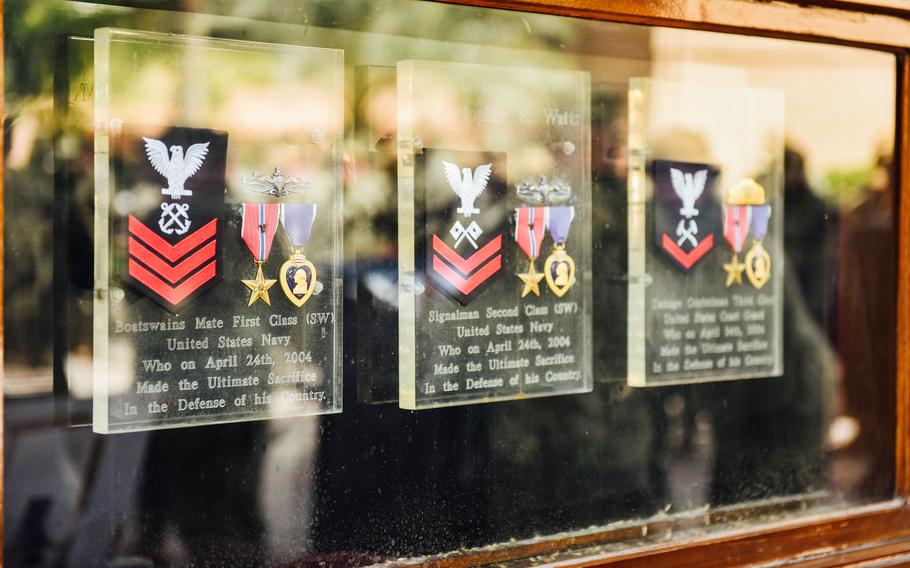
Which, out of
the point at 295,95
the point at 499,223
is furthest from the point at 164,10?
the point at 499,223

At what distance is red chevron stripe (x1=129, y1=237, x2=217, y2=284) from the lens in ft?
8.46

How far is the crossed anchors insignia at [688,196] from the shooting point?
3.43 metres

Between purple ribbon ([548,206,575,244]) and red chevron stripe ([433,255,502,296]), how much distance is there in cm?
21

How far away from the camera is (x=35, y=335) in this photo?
2.49 m

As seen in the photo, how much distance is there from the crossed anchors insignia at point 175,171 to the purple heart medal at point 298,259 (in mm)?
264

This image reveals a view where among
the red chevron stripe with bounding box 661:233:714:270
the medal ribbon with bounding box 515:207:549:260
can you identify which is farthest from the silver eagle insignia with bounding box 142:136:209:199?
the red chevron stripe with bounding box 661:233:714:270

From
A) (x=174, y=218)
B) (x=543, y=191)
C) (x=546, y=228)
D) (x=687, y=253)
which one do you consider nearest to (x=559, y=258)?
(x=546, y=228)

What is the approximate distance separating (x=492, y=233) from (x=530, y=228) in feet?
0.44

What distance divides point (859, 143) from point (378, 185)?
1.91 m

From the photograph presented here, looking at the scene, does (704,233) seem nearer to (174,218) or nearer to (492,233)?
(492,233)

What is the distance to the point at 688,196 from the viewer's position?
345 cm

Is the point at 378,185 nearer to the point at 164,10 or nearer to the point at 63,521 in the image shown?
the point at 164,10

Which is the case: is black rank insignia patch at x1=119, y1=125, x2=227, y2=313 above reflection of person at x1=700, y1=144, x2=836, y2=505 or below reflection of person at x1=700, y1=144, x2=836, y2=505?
above

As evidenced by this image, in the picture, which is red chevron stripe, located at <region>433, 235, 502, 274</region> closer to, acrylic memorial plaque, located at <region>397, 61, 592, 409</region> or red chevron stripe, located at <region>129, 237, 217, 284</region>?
acrylic memorial plaque, located at <region>397, 61, 592, 409</region>
